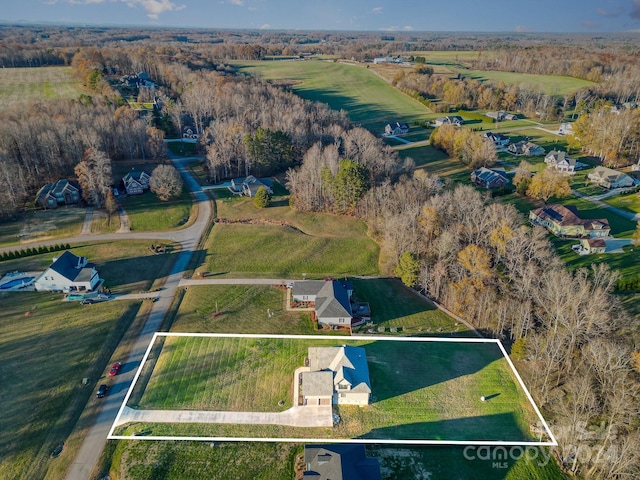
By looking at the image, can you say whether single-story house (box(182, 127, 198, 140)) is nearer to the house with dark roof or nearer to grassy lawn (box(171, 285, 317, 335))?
grassy lawn (box(171, 285, 317, 335))

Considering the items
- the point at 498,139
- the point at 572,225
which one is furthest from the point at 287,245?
the point at 498,139

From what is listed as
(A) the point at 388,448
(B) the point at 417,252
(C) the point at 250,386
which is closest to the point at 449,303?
(B) the point at 417,252

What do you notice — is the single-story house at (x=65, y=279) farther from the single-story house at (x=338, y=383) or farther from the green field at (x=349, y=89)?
the green field at (x=349, y=89)

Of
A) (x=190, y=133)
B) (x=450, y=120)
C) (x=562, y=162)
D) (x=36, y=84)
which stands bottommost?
(x=562, y=162)

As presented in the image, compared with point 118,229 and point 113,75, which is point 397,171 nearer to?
point 118,229

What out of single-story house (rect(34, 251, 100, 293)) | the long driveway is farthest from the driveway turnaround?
single-story house (rect(34, 251, 100, 293))

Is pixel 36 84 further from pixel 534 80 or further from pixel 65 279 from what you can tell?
pixel 534 80
